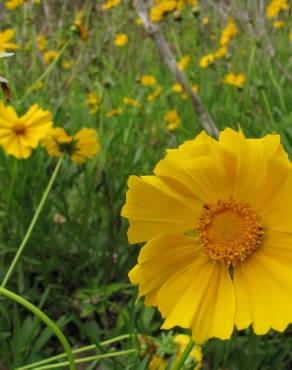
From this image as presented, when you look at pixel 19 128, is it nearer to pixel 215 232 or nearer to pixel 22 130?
pixel 22 130

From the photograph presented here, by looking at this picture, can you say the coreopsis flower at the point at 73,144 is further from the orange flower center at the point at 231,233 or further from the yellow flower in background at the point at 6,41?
the orange flower center at the point at 231,233

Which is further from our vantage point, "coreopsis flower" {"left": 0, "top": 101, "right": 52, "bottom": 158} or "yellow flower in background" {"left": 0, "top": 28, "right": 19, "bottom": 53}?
"yellow flower in background" {"left": 0, "top": 28, "right": 19, "bottom": 53}

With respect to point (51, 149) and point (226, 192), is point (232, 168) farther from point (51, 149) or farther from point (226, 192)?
point (51, 149)

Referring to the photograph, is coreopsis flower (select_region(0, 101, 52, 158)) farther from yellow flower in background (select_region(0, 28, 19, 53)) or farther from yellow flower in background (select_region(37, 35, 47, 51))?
yellow flower in background (select_region(37, 35, 47, 51))

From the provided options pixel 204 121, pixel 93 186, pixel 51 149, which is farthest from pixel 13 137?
pixel 204 121

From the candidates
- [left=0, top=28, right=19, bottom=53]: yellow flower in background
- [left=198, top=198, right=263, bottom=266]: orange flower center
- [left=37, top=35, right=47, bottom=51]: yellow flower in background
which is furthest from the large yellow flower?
[left=37, top=35, right=47, bottom=51]: yellow flower in background

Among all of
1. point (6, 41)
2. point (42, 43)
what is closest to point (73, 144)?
point (6, 41)
